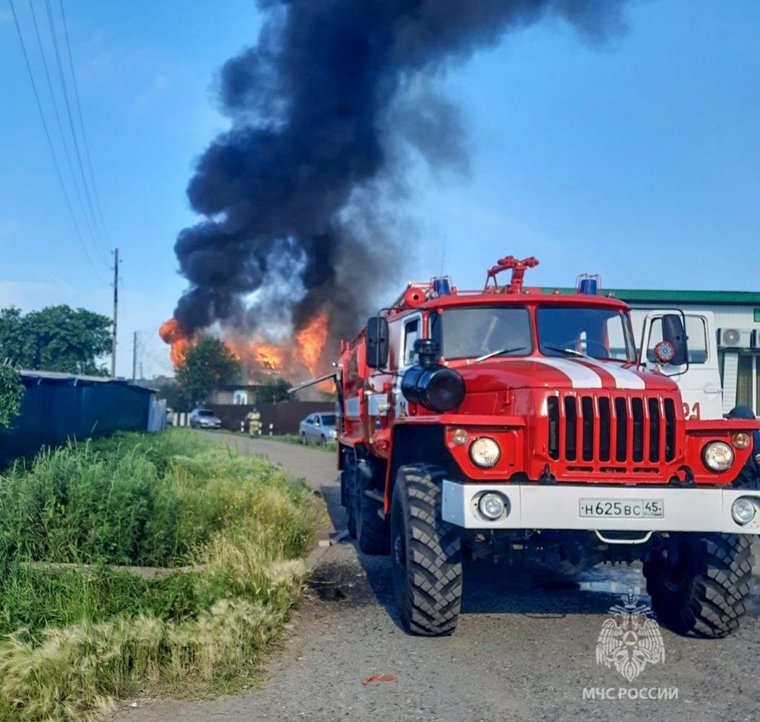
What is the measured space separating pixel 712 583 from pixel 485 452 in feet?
5.90

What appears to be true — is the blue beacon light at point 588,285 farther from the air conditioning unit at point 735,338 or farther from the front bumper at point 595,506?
the air conditioning unit at point 735,338

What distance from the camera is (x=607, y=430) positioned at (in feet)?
19.3

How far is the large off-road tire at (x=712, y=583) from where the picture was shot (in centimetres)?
600

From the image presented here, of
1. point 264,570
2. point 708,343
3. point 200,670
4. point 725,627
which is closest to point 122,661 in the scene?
point 200,670

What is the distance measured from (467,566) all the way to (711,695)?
4115 mm

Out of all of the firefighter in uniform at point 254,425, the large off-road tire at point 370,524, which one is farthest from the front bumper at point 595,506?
the firefighter in uniform at point 254,425

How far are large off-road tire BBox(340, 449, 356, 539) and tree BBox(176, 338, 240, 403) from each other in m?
47.0

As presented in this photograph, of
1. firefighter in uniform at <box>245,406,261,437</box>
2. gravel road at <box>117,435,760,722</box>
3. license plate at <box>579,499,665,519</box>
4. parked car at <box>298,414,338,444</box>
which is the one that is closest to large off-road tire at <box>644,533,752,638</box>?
A: gravel road at <box>117,435,760,722</box>

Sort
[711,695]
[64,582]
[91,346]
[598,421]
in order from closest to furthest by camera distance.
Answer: [711,695], [598,421], [64,582], [91,346]

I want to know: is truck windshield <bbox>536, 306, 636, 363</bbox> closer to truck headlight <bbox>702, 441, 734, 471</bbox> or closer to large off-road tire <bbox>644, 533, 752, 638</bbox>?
truck headlight <bbox>702, 441, 734, 471</bbox>

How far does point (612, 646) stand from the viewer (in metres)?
5.95

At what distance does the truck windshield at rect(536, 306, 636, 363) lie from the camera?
7375 millimetres

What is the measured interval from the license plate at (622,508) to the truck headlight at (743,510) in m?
0.50

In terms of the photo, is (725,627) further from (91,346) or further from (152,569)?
(91,346)
